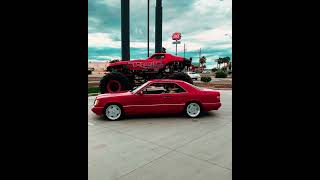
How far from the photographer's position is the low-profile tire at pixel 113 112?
6.38 m

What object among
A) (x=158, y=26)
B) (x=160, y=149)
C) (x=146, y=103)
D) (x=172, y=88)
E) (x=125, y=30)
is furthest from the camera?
(x=158, y=26)

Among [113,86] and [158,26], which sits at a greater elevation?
[158,26]

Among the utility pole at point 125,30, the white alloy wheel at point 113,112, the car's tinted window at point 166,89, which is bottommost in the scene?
the white alloy wheel at point 113,112

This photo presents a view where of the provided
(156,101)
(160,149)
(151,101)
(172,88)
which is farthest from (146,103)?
(160,149)

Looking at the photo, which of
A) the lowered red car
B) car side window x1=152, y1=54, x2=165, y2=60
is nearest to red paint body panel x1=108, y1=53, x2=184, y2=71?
car side window x1=152, y1=54, x2=165, y2=60

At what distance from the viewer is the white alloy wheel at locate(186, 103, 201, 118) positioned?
658 centimetres

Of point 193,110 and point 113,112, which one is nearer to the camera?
point 113,112

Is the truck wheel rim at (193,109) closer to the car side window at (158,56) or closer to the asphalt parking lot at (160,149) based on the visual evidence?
the asphalt parking lot at (160,149)

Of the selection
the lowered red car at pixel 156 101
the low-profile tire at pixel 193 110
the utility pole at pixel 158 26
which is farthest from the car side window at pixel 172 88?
the utility pole at pixel 158 26

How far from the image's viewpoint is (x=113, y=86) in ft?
32.4

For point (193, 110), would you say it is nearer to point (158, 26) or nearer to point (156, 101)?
point (156, 101)

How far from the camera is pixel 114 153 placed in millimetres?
3771

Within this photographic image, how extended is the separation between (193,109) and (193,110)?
0.03m
